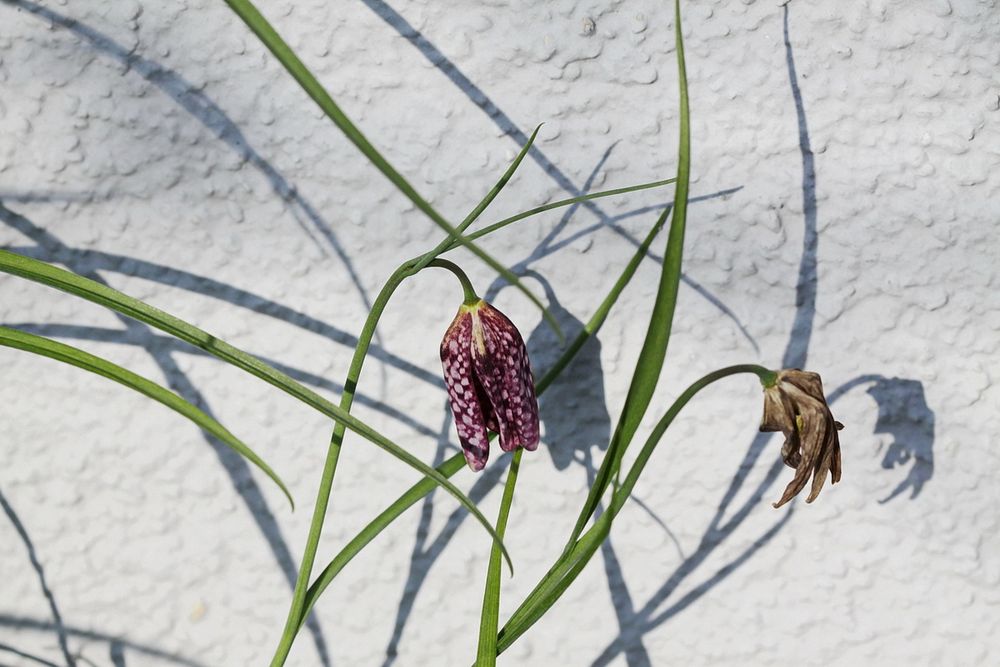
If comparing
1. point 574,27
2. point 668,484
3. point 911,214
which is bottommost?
point 668,484

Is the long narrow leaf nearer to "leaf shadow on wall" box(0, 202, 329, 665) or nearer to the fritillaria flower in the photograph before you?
the fritillaria flower

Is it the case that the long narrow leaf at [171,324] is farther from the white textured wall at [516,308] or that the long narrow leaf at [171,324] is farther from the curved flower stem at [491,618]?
the white textured wall at [516,308]

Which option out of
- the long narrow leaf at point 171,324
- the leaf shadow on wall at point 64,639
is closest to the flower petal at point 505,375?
the long narrow leaf at point 171,324

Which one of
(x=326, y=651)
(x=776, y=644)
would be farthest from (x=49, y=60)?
(x=776, y=644)

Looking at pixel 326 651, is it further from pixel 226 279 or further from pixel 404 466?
pixel 226 279

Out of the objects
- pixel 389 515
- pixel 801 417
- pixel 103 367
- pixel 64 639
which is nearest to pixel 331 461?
pixel 389 515

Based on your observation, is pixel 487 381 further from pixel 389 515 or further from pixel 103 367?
pixel 103 367
